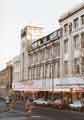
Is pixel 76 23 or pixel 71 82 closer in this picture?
pixel 71 82

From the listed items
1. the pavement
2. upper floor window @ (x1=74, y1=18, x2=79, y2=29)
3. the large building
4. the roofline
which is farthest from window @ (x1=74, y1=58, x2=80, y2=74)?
the pavement

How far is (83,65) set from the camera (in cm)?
6366

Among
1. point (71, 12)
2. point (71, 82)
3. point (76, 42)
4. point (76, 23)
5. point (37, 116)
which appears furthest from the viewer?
point (71, 12)

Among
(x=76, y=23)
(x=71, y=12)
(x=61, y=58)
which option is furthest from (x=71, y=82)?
(x=71, y=12)

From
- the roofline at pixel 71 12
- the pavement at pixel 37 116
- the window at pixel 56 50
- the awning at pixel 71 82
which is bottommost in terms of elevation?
the pavement at pixel 37 116

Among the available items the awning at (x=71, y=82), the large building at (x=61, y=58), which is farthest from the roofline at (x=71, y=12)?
the awning at (x=71, y=82)

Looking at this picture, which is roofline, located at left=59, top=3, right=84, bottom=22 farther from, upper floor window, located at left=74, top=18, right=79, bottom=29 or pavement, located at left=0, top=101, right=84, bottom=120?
pavement, located at left=0, top=101, right=84, bottom=120

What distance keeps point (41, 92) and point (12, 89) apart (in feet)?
86.3

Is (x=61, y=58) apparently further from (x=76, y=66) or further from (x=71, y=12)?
(x=71, y=12)

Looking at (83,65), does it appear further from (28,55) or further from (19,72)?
(19,72)

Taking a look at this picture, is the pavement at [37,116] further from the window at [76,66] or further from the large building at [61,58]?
the window at [76,66]

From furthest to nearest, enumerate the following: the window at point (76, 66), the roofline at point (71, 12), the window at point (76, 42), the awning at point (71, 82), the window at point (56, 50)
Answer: the window at point (56, 50) → the window at point (76, 42) → the roofline at point (71, 12) → the window at point (76, 66) → the awning at point (71, 82)

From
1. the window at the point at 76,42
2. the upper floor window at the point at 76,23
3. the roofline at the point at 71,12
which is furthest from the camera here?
the upper floor window at the point at 76,23

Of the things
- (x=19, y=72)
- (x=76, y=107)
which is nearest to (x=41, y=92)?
(x=19, y=72)
